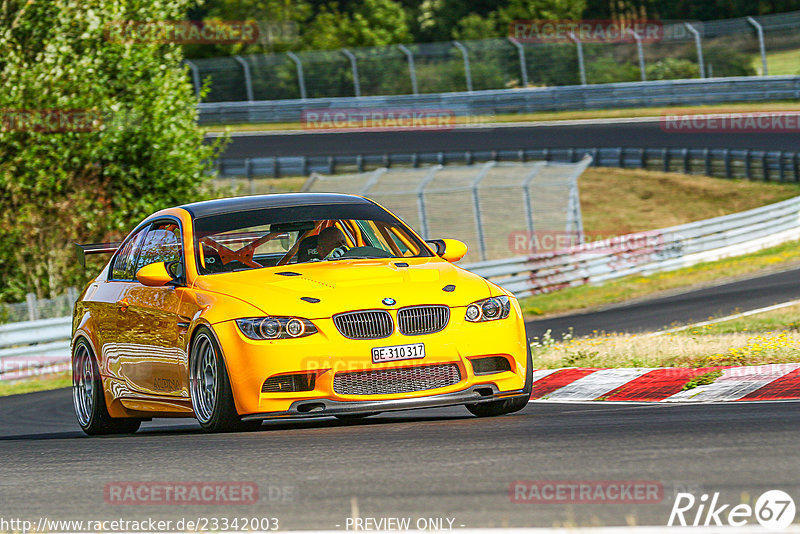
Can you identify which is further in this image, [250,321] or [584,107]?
[584,107]

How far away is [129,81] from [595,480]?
68.8 ft

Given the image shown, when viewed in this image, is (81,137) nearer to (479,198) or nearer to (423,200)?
(423,200)

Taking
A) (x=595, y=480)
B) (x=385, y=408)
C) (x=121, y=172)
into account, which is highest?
(x=595, y=480)

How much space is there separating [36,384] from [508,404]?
36.8 ft

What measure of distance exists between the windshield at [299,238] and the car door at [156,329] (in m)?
0.29

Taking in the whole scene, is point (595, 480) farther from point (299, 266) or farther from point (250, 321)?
point (299, 266)

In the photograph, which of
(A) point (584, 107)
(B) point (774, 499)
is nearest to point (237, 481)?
(B) point (774, 499)

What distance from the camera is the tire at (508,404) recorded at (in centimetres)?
804

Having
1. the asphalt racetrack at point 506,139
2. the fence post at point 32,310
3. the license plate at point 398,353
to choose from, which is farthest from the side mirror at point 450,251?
the asphalt racetrack at point 506,139

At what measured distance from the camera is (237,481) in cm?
583

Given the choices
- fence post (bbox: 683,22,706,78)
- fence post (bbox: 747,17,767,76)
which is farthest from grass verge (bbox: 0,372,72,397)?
fence post (bbox: 683,22,706,78)

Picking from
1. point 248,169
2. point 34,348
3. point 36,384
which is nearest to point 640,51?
point 248,169

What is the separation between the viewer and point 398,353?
24.4 ft

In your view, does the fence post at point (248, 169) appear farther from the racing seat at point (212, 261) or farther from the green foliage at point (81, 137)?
the racing seat at point (212, 261)
